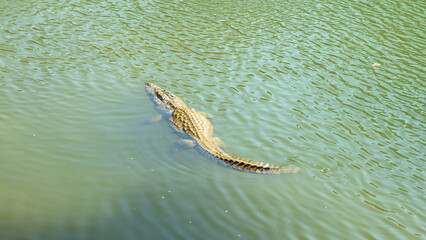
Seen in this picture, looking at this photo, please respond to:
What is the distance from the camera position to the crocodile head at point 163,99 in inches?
362

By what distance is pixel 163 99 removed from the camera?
9.42m

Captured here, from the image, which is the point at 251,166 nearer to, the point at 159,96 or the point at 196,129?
the point at 196,129

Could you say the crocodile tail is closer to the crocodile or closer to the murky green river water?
the crocodile

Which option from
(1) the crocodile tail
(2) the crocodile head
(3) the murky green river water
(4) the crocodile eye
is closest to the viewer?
(3) the murky green river water

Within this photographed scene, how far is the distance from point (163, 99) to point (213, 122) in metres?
1.36

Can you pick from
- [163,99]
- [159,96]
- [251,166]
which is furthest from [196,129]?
[159,96]

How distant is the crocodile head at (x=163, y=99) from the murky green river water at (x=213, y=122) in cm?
30

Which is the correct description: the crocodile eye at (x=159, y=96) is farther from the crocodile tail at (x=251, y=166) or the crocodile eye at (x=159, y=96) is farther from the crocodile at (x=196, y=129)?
the crocodile tail at (x=251, y=166)

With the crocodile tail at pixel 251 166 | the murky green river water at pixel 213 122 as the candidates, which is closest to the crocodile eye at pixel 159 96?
the murky green river water at pixel 213 122

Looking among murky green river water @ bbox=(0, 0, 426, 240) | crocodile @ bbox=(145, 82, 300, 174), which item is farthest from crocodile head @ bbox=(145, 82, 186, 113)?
murky green river water @ bbox=(0, 0, 426, 240)

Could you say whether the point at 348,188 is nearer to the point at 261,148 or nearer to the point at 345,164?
the point at 345,164

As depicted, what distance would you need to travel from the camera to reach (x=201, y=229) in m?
5.96

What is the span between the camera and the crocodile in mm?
7219

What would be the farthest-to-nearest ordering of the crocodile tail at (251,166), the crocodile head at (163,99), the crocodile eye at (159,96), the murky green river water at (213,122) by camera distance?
the crocodile eye at (159,96) → the crocodile head at (163,99) → the crocodile tail at (251,166) → the murky green river water at (213,122)
